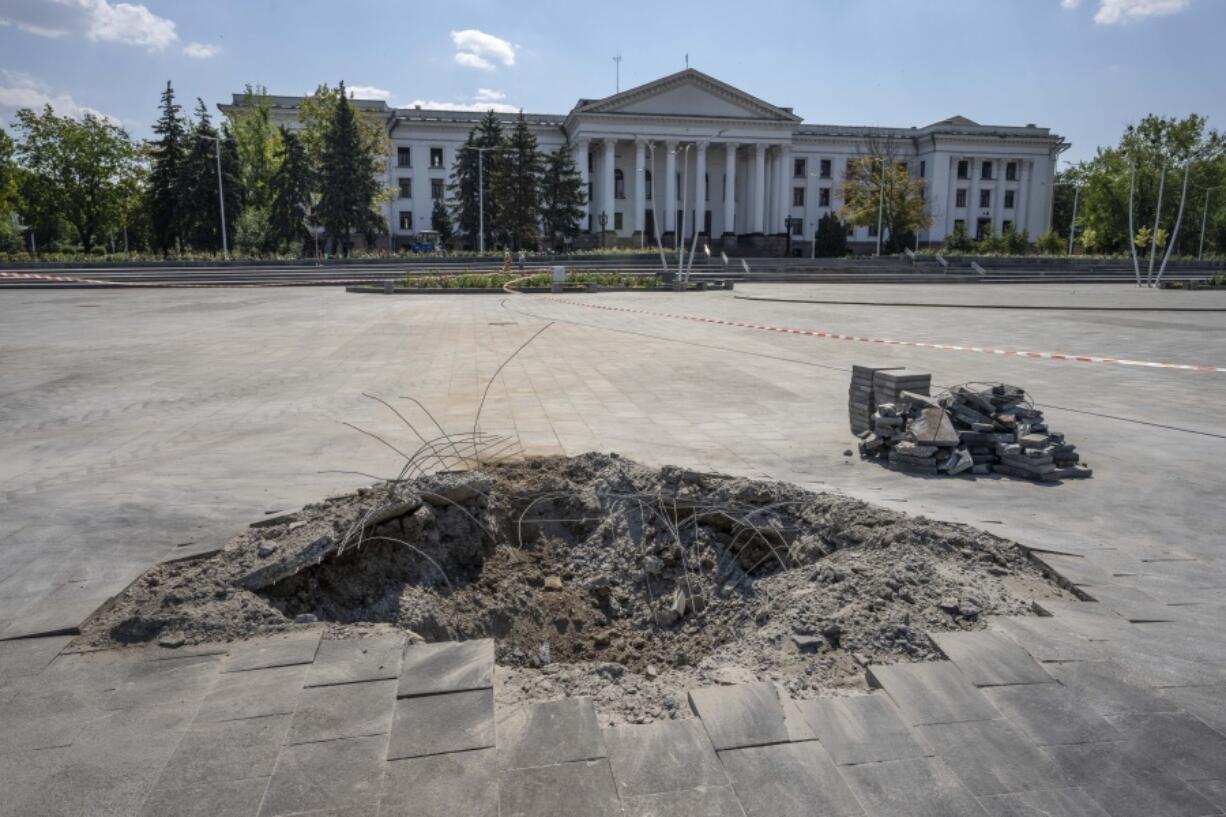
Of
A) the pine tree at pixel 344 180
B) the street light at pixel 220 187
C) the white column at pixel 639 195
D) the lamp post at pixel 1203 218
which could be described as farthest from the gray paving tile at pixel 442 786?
the lamp post at pixel 1203 218

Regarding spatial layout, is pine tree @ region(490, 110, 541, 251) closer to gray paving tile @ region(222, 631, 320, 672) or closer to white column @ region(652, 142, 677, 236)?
white column @ region(652, 142, 677, 236)

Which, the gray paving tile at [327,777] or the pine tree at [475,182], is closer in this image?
the gray paving tile at [327,777]

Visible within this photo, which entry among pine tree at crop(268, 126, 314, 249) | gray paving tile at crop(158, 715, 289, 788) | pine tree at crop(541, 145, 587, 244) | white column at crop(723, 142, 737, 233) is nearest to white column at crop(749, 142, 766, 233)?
white column at crop(723, 142, 737, 233)

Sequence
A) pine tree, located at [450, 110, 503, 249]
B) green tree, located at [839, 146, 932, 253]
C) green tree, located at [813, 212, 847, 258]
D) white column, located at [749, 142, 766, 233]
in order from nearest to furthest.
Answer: pine tree, located at [450, 110, 503, 249] < green tree, located at [839, 146, 932, 253] < green tree, located at [813, 212, 847, 258] < white column, located at [749, 142, 766, 233]

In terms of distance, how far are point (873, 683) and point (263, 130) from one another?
229ft

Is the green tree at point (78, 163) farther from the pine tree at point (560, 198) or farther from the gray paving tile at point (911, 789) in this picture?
the gray paving tile at point (911, 789)

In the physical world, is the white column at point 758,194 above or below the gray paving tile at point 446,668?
above

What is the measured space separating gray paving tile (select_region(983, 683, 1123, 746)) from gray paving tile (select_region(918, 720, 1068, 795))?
81mm

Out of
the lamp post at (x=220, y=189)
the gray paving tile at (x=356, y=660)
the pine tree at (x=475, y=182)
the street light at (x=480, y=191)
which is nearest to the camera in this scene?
the gray paving tile at (x=356, y=660)

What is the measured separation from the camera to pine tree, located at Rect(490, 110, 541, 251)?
194ft

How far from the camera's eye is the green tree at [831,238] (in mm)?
72750

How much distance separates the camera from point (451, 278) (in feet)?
126

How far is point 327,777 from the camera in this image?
2.61m

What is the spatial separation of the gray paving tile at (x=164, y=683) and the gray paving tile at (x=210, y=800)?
597 mm
